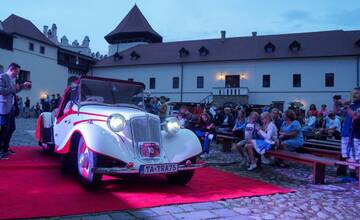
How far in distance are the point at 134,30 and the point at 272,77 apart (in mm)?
25088

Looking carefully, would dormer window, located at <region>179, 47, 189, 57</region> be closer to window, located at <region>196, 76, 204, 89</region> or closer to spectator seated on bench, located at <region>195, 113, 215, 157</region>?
window, located at <region>196, 76, 204, 89</region>

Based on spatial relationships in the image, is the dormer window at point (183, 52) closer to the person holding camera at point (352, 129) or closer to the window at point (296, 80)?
the window at point (296, 80)

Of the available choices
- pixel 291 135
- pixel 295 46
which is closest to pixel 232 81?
pixel 295 46

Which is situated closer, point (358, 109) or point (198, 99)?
point (358, 109)

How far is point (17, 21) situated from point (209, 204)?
48.7 m

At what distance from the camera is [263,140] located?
356 inches

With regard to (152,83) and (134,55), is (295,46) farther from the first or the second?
(134,55)

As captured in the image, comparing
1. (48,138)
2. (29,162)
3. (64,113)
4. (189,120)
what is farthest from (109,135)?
(189,120)

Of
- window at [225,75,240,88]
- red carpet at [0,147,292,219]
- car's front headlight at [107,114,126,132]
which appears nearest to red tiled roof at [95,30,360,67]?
window at [225,75,240,88]

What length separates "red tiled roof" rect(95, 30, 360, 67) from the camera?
45.0m

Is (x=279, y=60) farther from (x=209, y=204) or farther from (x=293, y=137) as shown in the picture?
(x=209, y=204)

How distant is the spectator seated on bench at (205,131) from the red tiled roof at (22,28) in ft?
130

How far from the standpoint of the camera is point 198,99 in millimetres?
50781

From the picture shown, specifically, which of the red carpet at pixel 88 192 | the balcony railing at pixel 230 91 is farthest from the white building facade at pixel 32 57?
the red carpet at pixel 88 192
